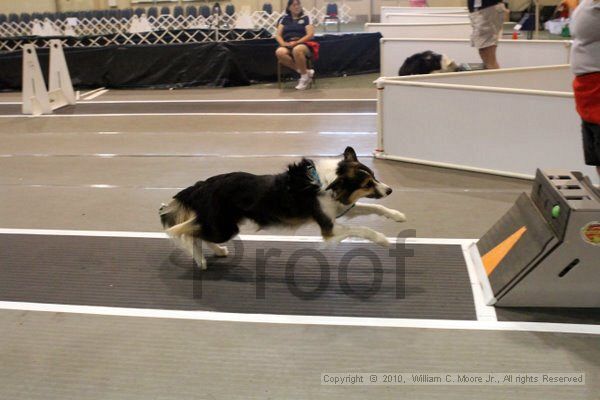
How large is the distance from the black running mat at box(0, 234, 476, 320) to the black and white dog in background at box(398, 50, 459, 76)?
184 inches

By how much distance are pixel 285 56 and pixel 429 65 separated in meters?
3.00

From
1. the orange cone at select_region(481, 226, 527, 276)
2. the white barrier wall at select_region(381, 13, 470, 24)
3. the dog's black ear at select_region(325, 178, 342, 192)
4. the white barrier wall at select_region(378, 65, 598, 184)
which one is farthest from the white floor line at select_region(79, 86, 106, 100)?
the orange cone at select_region(481, 226, 527, 276)

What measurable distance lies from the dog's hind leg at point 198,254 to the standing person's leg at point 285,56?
22.7ft

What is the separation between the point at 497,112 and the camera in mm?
4859

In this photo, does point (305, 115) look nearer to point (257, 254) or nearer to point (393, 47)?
point (393, 47)

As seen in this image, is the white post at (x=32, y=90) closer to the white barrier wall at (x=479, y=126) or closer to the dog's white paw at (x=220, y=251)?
the white barrier wall at (x=479, y=126)

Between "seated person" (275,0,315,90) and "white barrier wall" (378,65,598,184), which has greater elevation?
"seated person" (275,0,315,90)

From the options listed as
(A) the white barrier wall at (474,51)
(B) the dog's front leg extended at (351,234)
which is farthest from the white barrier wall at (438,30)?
(B) the dog's front leg extended at (351,234)

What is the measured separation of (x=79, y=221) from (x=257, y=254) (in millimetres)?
1647

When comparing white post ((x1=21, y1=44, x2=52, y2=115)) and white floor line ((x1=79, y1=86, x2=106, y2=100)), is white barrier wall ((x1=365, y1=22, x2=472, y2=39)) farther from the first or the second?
white post ((x1=21, y1=44, x2=52, y2=115))

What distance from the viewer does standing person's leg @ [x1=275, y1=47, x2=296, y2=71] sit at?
981 cm

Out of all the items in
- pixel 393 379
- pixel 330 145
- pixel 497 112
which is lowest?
pixel 393 379

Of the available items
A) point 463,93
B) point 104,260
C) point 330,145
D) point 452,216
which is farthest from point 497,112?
point 104,260

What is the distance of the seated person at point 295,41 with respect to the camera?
32.1 feet
